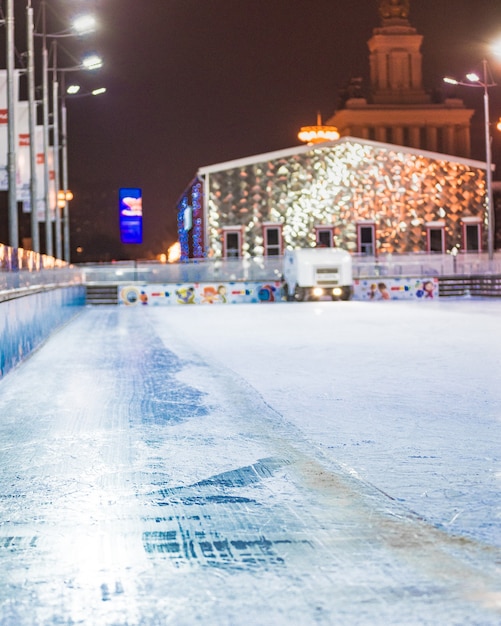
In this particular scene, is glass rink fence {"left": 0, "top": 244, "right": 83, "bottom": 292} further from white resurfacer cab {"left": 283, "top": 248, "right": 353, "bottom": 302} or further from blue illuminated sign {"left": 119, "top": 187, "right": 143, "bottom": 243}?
blue illuminated sign {"left": 119, "top": 187, "right": 143, "bottom": 243}

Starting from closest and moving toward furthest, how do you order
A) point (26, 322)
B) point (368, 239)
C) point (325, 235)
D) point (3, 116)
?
point (26, 322), point (3, 116), point (325, 235), point (368, 239)

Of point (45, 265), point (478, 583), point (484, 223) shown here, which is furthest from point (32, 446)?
point (484, 223)

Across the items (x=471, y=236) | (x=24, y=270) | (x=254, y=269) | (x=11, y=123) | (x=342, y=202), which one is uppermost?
(x=342, y=202)

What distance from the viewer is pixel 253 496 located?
6004mm

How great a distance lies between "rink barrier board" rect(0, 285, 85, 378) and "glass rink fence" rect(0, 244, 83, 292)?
0.22m

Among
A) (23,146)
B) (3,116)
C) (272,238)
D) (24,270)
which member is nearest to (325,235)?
(272,238)

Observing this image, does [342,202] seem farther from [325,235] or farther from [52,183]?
[52,183]

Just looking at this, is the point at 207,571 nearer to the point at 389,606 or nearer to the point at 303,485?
the point at 389,606

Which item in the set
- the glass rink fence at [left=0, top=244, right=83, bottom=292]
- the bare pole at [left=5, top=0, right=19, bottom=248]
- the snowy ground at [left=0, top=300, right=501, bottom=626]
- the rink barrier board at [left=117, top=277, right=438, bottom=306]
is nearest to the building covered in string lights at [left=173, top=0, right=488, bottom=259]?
the rink barrier board at [left=117, top=277, right=438, bottom=306]

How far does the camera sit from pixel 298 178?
166ft

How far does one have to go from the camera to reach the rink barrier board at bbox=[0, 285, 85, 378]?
13.6 metres

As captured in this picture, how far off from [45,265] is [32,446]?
15488 mm

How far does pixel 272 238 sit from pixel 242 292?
5.71 metres

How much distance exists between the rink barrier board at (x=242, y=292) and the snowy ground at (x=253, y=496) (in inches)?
1236
